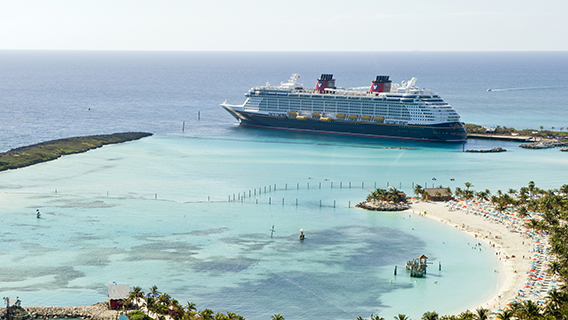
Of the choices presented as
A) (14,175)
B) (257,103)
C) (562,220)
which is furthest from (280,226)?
(257,103)

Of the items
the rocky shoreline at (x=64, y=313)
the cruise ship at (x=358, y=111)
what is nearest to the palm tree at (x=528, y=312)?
the rocky shoreline at (x=64, y=313)

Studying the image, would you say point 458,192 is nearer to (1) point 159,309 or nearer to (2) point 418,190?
(2) point 418,190

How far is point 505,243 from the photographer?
58.3 m

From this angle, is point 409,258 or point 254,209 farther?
point 254,209

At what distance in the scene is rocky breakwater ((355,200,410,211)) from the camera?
6919cm

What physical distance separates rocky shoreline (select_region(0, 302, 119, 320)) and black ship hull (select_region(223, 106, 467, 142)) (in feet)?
273

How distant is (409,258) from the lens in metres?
54.9

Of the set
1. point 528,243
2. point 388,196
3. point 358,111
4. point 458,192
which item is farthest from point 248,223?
point 358,111

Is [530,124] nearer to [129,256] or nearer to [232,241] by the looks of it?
[232,241]

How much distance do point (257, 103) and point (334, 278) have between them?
290 ft

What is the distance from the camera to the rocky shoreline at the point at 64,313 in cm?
4128

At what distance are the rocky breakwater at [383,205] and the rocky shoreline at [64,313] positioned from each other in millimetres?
35088

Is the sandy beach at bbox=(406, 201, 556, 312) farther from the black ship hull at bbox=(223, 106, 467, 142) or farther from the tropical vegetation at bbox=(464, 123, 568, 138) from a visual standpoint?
the tropical vegetation at bbox=(464, 123, 568, 138)

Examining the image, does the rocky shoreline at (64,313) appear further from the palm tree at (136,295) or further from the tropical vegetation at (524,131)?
the tropical vegetation at (524,131)
